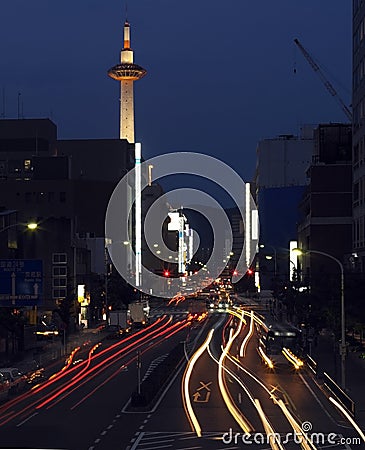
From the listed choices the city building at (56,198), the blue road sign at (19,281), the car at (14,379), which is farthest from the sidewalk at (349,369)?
the city building at (56,198)

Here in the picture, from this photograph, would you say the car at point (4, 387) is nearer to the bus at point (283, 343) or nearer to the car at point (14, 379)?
the car at point (14, 379)

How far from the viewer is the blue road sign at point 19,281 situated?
45.8 metres

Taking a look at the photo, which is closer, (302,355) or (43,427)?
(43,427)

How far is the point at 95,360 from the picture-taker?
66438 millimetres

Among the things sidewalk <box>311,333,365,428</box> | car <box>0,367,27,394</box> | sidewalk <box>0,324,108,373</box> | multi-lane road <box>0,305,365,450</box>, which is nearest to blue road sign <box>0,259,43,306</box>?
car <box>0,367,27,394</box>

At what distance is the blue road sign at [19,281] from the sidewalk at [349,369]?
55.7ft

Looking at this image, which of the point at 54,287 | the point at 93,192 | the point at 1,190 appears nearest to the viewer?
the point at 54,287

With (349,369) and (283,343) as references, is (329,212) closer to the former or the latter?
(283,343)

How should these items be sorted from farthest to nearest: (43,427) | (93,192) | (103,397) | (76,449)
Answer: (93,192) → (103,397) → (43,427) → (76,449)

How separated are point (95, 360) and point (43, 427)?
3111 cm

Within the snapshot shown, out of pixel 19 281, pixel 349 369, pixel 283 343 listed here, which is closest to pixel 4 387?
pixel 19 281

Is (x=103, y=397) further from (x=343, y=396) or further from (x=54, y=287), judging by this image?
(x=54, y=287)

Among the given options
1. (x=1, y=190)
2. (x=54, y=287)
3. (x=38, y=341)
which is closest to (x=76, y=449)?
(x=38, y=341)

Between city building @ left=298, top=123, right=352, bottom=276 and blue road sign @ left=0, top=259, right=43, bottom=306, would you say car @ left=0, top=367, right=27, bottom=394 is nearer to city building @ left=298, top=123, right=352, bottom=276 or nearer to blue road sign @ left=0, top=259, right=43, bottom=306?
blue road sign @ left=0, top=259, right=43, bottom=306
